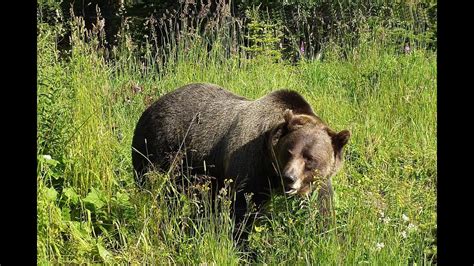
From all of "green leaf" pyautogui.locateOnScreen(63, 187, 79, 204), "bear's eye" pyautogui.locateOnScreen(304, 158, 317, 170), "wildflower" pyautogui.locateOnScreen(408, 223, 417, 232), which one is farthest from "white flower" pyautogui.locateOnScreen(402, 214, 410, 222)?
"green leaf" pyautogui.locateOnScreen(63, 187, 79, 204)

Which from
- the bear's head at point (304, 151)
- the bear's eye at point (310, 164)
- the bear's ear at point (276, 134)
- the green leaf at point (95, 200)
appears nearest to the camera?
the bear's head at point (304, 151)

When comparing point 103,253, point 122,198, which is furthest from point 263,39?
point 103,253

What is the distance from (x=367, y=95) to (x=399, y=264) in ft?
12.7

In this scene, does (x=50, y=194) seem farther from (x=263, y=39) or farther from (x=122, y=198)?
(x=263, y=39)

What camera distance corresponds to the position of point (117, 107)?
23.7 feet

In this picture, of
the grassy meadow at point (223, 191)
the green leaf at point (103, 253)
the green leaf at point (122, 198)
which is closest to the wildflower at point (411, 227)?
the grassy meadow at point (223, 191)

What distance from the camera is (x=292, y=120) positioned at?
5.03m

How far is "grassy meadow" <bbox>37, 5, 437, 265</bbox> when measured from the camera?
4273 mm

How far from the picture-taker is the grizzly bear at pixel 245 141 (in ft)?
16.0

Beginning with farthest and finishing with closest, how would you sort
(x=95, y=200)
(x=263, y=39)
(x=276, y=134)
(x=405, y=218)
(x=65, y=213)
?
1. (x=263, y=39)
2. (x=95, y=200)
3. (x=276, y=134)
4. (x=65, y=213)
5. (x=405, y=218)

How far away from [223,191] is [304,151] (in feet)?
2.24

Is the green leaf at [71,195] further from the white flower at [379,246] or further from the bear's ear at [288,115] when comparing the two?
the white flower at [379,246]
